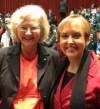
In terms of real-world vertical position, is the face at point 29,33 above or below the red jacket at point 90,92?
above

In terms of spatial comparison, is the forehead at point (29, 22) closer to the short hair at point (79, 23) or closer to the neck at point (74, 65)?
the short hair at point (79, 23)

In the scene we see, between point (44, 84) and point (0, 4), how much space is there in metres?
6.89

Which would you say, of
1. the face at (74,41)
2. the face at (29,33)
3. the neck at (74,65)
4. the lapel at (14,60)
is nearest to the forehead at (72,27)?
the face at (74,41)

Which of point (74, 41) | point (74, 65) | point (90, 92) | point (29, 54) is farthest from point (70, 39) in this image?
point (29, 54)

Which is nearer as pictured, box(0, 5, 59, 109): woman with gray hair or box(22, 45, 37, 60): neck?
box(0, 5, 59, 109): woman with gray hair

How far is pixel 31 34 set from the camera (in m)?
2.06

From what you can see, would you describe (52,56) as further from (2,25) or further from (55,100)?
(2,25)

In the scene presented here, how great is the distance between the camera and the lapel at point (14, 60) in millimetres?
2105

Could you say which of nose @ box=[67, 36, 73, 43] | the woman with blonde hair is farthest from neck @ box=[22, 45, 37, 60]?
nose @ box=[67, 36, 73, 43]

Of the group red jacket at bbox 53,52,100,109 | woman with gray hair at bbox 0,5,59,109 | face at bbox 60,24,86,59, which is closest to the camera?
red jacket at bbox 53,52,100,109

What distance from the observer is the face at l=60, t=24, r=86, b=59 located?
1821 mm

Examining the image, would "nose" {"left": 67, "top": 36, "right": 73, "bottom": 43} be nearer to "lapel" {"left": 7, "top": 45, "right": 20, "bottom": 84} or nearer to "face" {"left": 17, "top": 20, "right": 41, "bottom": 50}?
"face" {"left": 17, "top": 20, "right": 41, "bottom": 50}

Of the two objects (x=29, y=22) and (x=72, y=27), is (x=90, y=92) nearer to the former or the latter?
(x=72, y=27)

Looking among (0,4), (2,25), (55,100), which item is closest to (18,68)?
(55,100)
